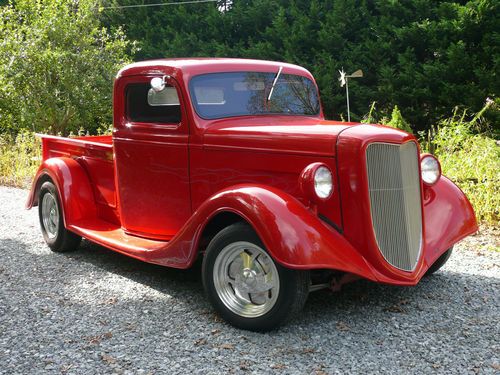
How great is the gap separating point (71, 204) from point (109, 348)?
86.9 inches

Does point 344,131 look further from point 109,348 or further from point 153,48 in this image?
point 153,48

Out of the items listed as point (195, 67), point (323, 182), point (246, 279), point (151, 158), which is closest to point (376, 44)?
point (195, 67)

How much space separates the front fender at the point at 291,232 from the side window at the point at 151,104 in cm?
109

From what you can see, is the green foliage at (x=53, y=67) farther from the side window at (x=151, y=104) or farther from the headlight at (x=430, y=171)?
the headlight at (x=430, y=171)

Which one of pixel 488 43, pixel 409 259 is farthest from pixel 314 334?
pixel 488 43

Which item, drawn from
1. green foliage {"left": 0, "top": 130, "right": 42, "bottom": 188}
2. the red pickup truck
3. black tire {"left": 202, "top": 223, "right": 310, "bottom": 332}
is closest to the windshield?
the red pickup truck

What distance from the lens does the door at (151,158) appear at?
437 centimetres

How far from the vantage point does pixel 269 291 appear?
360cm

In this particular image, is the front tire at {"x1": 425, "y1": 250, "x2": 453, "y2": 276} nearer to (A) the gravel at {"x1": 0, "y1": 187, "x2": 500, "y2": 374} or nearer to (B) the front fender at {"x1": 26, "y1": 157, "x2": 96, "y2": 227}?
(A) the gravel at {"x1": 0, "y1": 187, "x2": 500, "y2": 374}

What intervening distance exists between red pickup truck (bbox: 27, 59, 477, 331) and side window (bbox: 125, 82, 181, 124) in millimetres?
12

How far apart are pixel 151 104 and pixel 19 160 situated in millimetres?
7655

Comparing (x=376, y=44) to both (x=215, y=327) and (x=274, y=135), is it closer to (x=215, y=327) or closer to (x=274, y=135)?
(x=274, y=135)

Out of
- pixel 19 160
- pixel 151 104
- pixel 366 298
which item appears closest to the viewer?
pixel 366 298

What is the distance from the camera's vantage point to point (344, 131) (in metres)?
3.61
